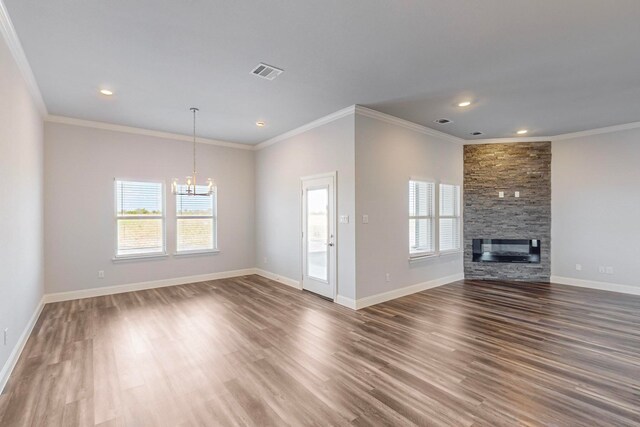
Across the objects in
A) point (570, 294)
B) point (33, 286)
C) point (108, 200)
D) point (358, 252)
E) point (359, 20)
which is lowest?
point (570, 294)

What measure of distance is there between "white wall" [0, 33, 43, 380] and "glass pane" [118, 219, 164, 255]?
1339mm

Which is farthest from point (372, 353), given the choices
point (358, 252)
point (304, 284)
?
point (304, 284)

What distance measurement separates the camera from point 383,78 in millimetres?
3611

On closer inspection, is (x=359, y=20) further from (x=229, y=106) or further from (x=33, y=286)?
(x=33, y=286)

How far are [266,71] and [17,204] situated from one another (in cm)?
306

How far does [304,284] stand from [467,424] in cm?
387

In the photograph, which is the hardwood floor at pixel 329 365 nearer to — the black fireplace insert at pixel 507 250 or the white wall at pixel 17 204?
the white wall at pixel 17 204

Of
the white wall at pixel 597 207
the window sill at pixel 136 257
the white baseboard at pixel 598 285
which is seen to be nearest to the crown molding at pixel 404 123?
the white wall at pixel 597 207

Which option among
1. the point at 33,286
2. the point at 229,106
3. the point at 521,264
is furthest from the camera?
the point at 521,264

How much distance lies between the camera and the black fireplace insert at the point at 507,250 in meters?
6.55

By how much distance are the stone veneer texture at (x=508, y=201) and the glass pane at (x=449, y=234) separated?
33cm

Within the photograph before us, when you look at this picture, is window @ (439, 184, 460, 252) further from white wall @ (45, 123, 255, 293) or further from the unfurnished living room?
white wall @ (45, 123, 255, 293)

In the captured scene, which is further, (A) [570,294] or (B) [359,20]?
(A) [570,294]

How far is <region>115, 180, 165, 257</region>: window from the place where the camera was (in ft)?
18.6
